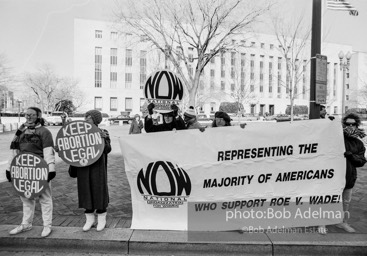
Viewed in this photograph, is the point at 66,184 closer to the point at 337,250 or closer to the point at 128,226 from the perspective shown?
the point at 128,226

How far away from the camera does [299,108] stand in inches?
2724

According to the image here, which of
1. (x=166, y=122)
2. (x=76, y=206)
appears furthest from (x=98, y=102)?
(x=166, y=122)

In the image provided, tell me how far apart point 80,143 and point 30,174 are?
2.38ft

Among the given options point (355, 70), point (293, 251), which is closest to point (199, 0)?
point (293, 251)

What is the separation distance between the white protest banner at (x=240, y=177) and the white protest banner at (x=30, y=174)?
1086 mm

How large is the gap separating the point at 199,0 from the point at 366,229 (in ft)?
48.1

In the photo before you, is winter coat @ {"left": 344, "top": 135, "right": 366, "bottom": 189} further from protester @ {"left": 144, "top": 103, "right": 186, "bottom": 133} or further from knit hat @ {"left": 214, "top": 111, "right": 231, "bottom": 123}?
protester @ {"left": 144, "top": 103, "right": 186, "bottom": 133}

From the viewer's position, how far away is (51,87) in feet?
193

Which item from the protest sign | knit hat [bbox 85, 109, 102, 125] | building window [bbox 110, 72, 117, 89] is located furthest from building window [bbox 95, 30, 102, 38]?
knit hat [bbox 85, 109, 102, 125]

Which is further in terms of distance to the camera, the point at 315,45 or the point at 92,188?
the point at 315,45

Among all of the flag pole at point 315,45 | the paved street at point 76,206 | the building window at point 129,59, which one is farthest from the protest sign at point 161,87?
the building window at point 129,59

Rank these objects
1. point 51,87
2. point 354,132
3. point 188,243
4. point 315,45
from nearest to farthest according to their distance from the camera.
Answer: point 188,243 < point 354,132 < point 315,45 < point 51,87

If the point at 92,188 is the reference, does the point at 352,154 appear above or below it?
above

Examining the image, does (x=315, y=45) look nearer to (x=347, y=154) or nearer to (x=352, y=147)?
(x=352, y=147)
